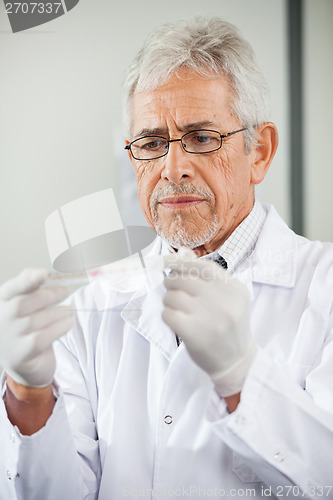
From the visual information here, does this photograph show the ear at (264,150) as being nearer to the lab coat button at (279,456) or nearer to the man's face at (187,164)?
the man's face at (187,164)

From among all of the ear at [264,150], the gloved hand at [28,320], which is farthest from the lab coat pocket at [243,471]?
the ear at [264,150]

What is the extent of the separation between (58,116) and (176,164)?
19cm

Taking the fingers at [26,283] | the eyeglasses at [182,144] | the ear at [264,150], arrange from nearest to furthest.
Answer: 1. the fingers at [26,283]
2. the eyeglasses at [182,144]
3. the ear at [264,150]

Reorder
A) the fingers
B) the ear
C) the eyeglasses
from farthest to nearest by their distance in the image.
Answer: the ear < the eyeglasses < the fingers

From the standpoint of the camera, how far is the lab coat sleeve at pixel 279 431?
0.64m

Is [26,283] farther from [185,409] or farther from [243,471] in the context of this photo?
[243,471]

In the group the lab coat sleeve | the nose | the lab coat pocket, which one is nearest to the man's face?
the nose

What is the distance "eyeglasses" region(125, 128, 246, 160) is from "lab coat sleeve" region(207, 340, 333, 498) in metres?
0.30

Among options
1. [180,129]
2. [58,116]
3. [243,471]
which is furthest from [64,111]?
[243,471]

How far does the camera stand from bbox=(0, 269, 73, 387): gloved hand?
2.03ft

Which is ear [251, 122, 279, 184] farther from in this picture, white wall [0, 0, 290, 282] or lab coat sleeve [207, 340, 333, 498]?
lab coat sleeve [207, 340, 333, 498]

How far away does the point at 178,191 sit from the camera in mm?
711

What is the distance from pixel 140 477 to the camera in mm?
759

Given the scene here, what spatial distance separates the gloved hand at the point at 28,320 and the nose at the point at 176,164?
0.22 metres
